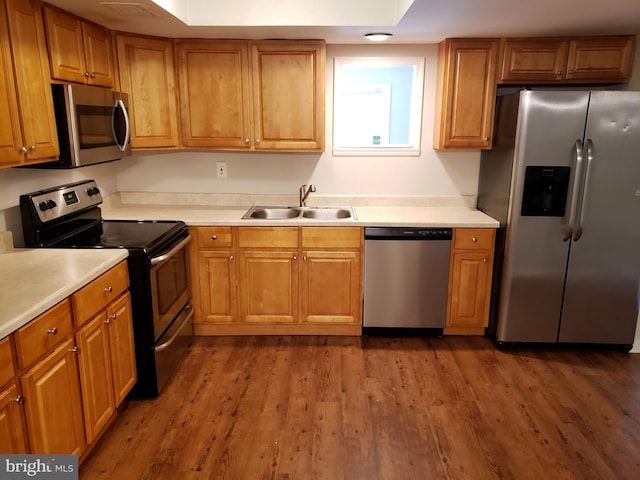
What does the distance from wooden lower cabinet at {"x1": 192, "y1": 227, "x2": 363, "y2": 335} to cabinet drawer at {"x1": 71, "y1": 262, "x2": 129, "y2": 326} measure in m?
0.92

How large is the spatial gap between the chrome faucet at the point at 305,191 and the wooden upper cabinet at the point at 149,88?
1.00 metres

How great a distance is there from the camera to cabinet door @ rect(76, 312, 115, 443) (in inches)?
79.7

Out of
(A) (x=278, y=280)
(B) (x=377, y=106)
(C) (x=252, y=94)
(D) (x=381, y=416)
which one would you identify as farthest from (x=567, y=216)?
(B) (x=377, y=106)

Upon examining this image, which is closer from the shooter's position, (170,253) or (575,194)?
(170,253)

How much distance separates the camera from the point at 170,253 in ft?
8.97

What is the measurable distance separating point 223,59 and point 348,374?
7.41ft

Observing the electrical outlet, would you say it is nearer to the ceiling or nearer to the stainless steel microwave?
the stainless steel microwave

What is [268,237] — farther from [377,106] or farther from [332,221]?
[377,106]

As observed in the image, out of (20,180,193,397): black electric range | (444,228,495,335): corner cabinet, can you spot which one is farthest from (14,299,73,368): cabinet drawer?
(444,228,495,335): corner cabinet

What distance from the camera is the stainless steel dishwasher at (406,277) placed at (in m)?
3.26

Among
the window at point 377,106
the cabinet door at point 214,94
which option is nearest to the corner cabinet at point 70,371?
the cabinet door at point 214,94

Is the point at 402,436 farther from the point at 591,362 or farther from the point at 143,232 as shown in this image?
the point at 143,232

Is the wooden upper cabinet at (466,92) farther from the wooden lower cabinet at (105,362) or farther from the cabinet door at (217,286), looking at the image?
the wooden lower cabinet at (105,362)

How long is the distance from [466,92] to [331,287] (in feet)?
5.41
